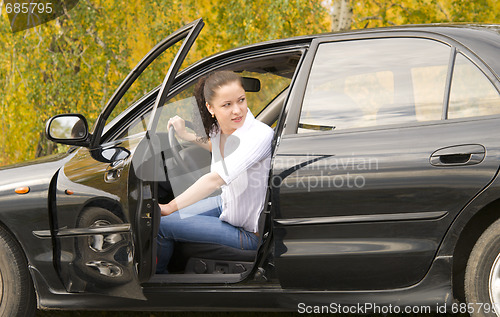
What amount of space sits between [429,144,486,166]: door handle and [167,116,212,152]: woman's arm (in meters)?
1.44

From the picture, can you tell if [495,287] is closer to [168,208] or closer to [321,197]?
[321,197]

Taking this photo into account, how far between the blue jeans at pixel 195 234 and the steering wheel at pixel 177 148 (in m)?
0.40

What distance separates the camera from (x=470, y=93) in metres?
2.73

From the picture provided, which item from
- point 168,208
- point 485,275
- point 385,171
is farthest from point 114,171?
point 485,275

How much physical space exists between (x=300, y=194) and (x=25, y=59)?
921 centimetres

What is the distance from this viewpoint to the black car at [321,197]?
2686 millimetres

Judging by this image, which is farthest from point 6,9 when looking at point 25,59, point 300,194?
point 300,194

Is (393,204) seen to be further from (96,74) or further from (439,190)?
(96,74)

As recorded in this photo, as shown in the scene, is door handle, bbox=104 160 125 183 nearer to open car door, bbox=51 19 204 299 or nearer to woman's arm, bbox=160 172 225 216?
open car door, bbox=51 19 204 299

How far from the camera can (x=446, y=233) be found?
105 inches

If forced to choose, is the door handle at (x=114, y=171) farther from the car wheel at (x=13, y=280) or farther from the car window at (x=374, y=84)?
the car window at (x=374, y=84)

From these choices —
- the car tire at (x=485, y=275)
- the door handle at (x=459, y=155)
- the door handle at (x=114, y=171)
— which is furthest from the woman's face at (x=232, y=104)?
the car tire at (x=485, y=275)

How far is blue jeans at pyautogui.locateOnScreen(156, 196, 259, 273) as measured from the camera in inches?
124

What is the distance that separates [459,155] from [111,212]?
5.41 feet
